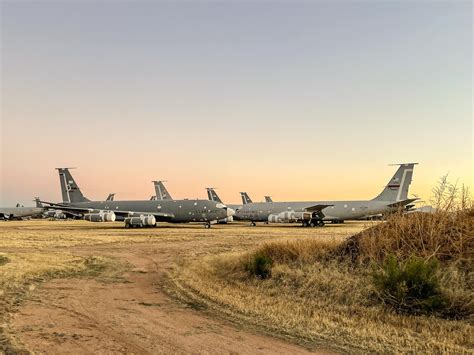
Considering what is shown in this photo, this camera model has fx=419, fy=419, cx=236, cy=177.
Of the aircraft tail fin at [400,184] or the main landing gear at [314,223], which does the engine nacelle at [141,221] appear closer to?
the main landing gear at [314,223]

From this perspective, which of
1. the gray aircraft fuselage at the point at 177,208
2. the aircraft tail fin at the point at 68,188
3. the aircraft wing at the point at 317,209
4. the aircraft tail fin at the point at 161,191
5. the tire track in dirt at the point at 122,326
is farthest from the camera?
the aircraft tail fin at the point at 161,191

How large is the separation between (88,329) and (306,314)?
4.71 m

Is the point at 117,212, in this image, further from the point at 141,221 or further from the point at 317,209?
the point at 317,209

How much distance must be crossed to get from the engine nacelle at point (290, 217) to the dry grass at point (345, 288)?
41.7m

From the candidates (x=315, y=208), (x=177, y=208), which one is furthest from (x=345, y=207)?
(x=177, y=208)

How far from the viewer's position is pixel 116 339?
24.3 ft

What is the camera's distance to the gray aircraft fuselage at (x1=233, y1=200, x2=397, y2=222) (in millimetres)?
58438

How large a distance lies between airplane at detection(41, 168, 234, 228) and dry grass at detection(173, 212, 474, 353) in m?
38.2

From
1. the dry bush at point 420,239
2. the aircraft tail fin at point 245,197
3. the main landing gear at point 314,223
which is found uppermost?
the aircraft tail fin at point 245,197

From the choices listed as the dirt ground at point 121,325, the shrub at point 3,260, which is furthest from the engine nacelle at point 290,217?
the dirt ground at point 121,325

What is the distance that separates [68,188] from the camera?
2606 inches

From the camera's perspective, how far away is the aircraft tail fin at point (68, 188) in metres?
66.1

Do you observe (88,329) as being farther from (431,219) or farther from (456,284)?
(431,219)

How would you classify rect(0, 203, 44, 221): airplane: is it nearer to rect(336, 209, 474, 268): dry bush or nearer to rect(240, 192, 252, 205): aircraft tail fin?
rect(240, 192, 252, 205): aircraft tail fin
